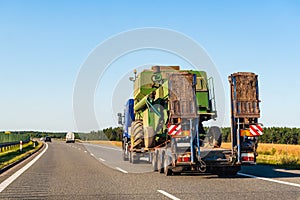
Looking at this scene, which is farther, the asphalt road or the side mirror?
the side mirror

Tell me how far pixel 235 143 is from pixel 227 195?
152 inches

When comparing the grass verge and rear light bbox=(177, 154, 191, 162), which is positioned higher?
rear light bbox=(177, 154, 191, 162)

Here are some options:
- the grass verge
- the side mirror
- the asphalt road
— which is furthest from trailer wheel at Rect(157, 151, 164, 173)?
the side mirror

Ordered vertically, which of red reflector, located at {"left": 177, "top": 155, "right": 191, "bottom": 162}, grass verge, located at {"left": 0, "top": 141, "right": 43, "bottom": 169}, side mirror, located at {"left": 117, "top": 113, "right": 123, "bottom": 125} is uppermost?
side mirror, located at {"left": 117, "top": 113, "right": 123, "bottom": 125}

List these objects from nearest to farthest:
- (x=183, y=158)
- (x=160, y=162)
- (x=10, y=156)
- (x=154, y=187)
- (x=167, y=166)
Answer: (x=154, y=187) < (x=183, y=158) < (x=167, y=166) < (x=160, y=162) < (x=10, y=156)

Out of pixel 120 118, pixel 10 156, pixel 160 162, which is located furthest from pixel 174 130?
pixel 10 156

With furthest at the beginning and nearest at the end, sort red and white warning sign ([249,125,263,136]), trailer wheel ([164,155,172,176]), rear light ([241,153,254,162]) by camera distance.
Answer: trailer wheel ([164,155,172,176]) → red and white warning sign ([249,125,263,136]) → rear light ([241,153,254,162])

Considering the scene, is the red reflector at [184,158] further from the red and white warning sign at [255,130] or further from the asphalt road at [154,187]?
the red and white warning sign at [255,130]

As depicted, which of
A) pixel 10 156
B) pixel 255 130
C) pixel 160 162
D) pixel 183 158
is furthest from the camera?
pixel 10 156

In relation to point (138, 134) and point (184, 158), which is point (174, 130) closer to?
point (184, 158)

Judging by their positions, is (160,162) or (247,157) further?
(160,162)

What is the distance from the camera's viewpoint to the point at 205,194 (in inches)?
368

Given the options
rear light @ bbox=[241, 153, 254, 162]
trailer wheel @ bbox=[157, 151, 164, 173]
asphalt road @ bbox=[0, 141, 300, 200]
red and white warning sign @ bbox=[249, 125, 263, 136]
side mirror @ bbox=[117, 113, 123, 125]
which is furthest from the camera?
side mirror @ bbox=[117, 113, 123, 125]

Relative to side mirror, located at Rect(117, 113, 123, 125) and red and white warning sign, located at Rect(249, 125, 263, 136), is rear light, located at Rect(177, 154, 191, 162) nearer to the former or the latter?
red and white warning sign, located at Rect(249, 125, 263, 136)
